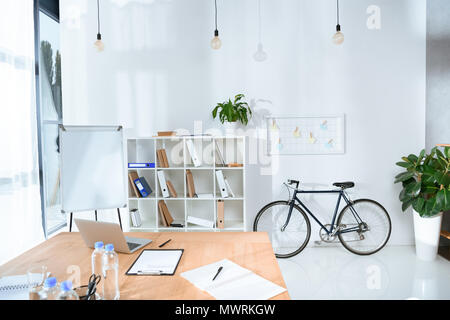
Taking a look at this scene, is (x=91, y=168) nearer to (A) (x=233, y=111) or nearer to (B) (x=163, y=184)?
(B) (x=163, y=184)

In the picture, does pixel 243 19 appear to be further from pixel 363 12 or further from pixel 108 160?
pixel 108 160

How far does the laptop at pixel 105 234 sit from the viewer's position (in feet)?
4.30

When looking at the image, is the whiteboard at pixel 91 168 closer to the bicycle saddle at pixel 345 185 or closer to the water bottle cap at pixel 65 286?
the water bottle cap at pixel 65 286

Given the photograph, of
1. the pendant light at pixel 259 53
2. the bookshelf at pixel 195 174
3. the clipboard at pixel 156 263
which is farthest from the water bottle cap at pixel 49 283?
the pendant light at pixel 259 53

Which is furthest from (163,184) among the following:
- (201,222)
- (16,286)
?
(16,286)

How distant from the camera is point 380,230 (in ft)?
10.9

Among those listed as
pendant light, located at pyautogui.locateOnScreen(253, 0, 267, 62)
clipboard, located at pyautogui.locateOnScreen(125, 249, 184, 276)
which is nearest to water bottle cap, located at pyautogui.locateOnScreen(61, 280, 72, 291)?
clipboard, located at pyautogui.locateOnScreen(125, 249, 184, 276)

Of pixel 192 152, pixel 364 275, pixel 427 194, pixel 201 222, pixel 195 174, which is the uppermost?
pixel 192 152

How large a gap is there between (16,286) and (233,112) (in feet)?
7.56

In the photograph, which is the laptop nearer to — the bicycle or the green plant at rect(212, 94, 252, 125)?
the green plant at rect(212, 94, 252, 125)

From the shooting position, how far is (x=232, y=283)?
106cm

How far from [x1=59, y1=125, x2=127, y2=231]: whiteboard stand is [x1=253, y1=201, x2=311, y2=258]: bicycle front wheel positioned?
1.55 metres

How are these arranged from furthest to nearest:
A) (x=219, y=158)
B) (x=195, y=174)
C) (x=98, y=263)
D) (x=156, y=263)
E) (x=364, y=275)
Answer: (x=195, y=174)
(x=219, y=158)
(x=364, y=275)
(x=156, y=263)
(x=98, y=263)

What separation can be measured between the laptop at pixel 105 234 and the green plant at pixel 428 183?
268 cm
